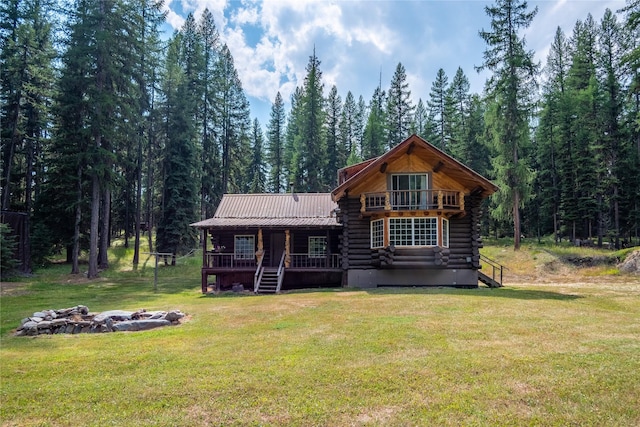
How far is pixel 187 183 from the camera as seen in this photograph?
3375 centimetres

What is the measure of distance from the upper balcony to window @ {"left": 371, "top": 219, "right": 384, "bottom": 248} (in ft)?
2.89

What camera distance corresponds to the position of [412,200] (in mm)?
19078

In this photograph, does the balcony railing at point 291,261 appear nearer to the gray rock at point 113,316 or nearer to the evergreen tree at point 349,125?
the gray rock at point 113,316

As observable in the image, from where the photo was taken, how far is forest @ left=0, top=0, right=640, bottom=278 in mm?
25719

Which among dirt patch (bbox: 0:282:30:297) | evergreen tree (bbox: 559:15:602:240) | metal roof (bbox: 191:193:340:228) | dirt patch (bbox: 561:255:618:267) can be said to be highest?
evergreen tree (bbox: 559:15:602:240)

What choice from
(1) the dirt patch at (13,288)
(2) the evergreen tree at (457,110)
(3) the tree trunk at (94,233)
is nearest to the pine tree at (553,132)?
(2) the evergreen tree at (457,110)

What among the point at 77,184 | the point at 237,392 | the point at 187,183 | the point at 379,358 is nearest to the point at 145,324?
the point at 237,392

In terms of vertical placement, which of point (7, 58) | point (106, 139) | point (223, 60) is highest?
point (223, 60)

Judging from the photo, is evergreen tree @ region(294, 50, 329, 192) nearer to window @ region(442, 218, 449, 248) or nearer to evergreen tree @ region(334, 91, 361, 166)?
evergreen tree @ region(334, 91, 361, 166)

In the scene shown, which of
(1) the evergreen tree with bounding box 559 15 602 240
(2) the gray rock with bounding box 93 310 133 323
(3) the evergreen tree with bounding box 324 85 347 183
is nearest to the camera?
(2) the gray rock with bounding box 93 310 133 323

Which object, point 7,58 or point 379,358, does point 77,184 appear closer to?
point 7,58

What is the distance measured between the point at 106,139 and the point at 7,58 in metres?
10.5

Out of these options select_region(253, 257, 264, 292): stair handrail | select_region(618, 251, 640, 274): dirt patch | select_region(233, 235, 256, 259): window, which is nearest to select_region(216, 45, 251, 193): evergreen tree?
select_region(233, 235, 256, 259): window

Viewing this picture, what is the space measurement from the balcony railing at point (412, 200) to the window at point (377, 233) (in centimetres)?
89
